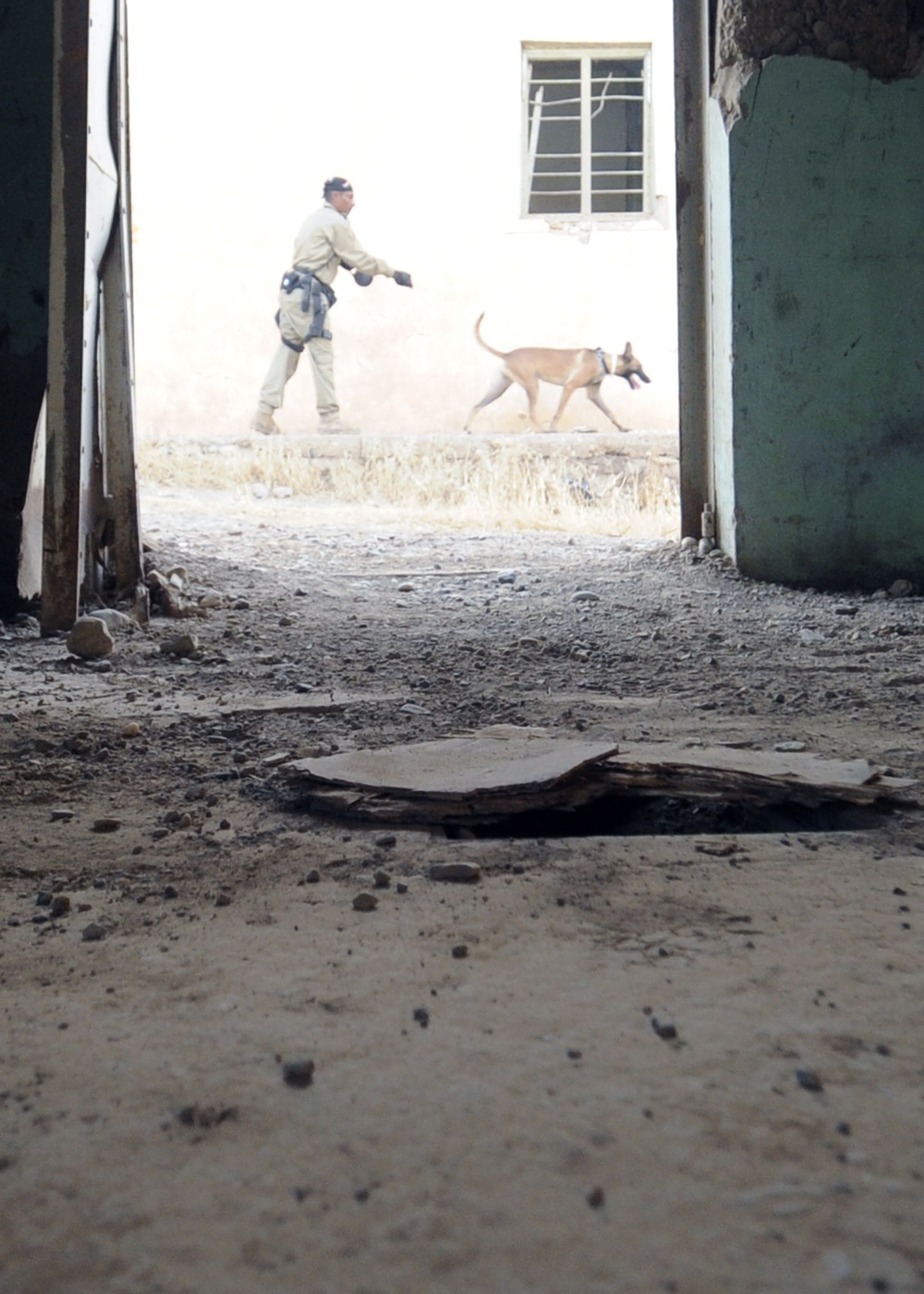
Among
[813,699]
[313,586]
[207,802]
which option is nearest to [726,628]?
[813,699]

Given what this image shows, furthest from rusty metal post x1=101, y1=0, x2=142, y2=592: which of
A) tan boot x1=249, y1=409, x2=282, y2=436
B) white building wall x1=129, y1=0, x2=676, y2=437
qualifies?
white building wall x1=129, y1=0, x2=676, y2=437

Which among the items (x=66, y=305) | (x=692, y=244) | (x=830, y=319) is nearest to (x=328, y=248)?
(x=692, y=244)

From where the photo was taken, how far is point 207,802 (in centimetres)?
202

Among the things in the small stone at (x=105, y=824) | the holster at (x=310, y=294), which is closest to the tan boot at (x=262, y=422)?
the holster at (x=310, y=294)

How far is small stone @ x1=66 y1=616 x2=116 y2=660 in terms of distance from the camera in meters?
3.19

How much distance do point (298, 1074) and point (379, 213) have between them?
32.3ft

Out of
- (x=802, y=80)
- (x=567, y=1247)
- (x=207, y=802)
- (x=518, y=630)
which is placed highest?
(x=802, y=80)

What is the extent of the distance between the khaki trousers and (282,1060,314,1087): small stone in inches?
367

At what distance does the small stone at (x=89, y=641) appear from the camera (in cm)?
319

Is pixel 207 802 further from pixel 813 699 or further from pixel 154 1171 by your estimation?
pixel 813 699

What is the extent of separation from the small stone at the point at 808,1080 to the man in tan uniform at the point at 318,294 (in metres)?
9.17

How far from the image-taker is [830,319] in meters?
→ 4.02

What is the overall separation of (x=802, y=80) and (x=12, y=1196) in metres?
4.00

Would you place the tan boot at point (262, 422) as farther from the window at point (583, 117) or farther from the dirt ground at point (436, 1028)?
the dirt ground at point (436, 1028)
